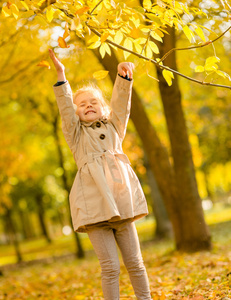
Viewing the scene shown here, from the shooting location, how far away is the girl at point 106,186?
300 centimetres

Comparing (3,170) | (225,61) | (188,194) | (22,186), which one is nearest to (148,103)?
(3,170)

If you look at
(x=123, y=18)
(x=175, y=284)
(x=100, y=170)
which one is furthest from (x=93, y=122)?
(x=175, y=284)

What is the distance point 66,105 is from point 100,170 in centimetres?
58

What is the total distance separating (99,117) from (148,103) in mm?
11629

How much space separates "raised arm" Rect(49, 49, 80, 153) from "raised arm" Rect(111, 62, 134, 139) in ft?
1.15

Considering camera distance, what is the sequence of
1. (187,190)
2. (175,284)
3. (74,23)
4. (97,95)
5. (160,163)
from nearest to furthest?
(74,23)
(97,95)
(175,284)
(187,190)
(160,163)

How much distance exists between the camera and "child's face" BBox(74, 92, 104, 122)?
332 centimetres

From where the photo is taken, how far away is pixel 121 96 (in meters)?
3.29

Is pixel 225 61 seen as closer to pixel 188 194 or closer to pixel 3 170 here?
pixel 188 194

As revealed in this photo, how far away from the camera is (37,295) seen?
5684 millimetres

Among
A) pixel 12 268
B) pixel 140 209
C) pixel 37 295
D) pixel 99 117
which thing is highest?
pixel 99 117

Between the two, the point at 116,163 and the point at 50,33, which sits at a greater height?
the point at 50,33

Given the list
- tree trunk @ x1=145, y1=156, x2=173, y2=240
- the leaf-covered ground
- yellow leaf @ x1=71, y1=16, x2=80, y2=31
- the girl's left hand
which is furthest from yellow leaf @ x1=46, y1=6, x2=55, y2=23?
tree trunk @ x1=145, y1=156, x2=173, y2=240

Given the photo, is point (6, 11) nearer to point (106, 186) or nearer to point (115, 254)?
point (106, 186)
